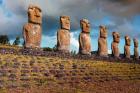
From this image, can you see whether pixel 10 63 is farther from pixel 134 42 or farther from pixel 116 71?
pixel 134 42

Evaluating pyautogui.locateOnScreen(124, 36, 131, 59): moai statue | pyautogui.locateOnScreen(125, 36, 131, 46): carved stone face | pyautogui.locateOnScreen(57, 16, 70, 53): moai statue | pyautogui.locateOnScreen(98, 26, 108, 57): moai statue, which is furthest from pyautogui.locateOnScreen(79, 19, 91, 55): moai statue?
pyautogui.locateOnScreen(125, 36, 131, 46): carved stone face

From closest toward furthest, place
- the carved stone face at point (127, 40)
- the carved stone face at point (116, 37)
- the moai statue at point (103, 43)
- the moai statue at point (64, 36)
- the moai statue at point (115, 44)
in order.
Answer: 1. the moai statue at point (64, 36)
2. the moai statue at point (103, 43)
3. the moai statue at point (115, 44)
4. the carved stone face at point (116, 37)
5. the carved stone face at point (127, 40)

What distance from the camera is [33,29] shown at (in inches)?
906

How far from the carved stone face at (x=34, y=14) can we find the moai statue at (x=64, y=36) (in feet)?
7.15

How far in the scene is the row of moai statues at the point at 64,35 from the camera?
22.8m

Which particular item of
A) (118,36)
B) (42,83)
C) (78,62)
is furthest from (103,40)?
(42,83)

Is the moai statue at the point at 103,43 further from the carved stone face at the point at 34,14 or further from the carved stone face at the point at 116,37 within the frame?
the carved stone face at the point at 34,14

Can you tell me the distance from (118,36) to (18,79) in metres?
16.8

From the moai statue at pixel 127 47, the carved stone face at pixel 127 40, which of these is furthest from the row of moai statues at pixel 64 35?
the carved stone face at pixel 127 40

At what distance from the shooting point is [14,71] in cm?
1745

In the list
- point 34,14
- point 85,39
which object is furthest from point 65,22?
point 34,14

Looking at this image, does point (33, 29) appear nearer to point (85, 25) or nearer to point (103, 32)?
point (85, 25)

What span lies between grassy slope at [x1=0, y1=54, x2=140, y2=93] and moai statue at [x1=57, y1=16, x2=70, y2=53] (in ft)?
6.56

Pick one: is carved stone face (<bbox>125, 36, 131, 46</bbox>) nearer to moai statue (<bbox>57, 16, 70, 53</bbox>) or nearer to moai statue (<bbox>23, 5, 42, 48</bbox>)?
moai statue (<bbox>57, 16, 70, 53</bbox>)
